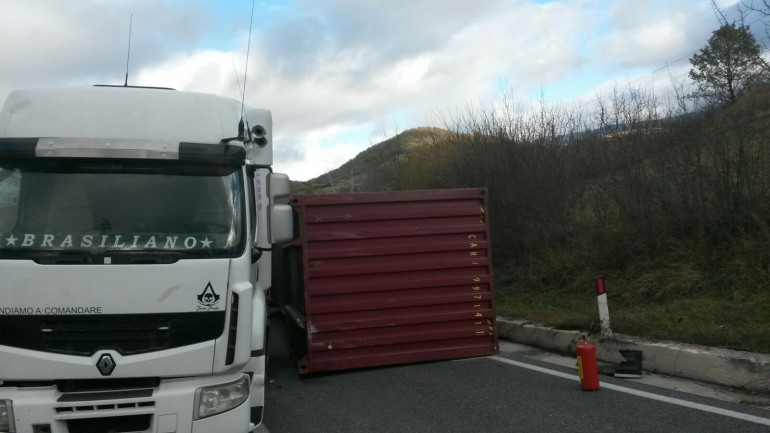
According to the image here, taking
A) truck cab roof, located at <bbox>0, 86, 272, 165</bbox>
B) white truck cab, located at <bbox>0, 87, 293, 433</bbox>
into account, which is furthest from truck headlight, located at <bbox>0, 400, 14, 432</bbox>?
truck cab roof, located at <bbox>0, 86, 272, 165</bbox>

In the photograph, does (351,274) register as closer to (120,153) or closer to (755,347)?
(120,153)

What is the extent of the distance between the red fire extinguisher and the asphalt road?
0.09 m

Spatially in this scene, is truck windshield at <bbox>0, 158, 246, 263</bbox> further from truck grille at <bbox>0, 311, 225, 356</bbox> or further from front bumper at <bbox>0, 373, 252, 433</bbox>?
front bumper at <bbox>0, 373, 252, 433</bbox>

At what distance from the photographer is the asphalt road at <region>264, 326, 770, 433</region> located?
5.79 metres

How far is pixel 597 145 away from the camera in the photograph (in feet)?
44.6

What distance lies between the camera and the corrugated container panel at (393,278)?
844 centimetres

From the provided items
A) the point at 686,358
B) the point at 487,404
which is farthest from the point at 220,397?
the point at 686,358

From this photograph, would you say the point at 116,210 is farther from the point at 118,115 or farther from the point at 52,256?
the point at 118,115

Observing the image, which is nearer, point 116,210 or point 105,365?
point 105,365

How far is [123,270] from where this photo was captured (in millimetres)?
4613

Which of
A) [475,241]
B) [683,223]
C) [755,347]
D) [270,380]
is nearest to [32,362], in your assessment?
[270,380]

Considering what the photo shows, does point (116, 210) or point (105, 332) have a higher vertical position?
point (116, 210)

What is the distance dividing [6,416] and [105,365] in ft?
2.27

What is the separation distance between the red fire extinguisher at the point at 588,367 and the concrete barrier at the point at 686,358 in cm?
108
